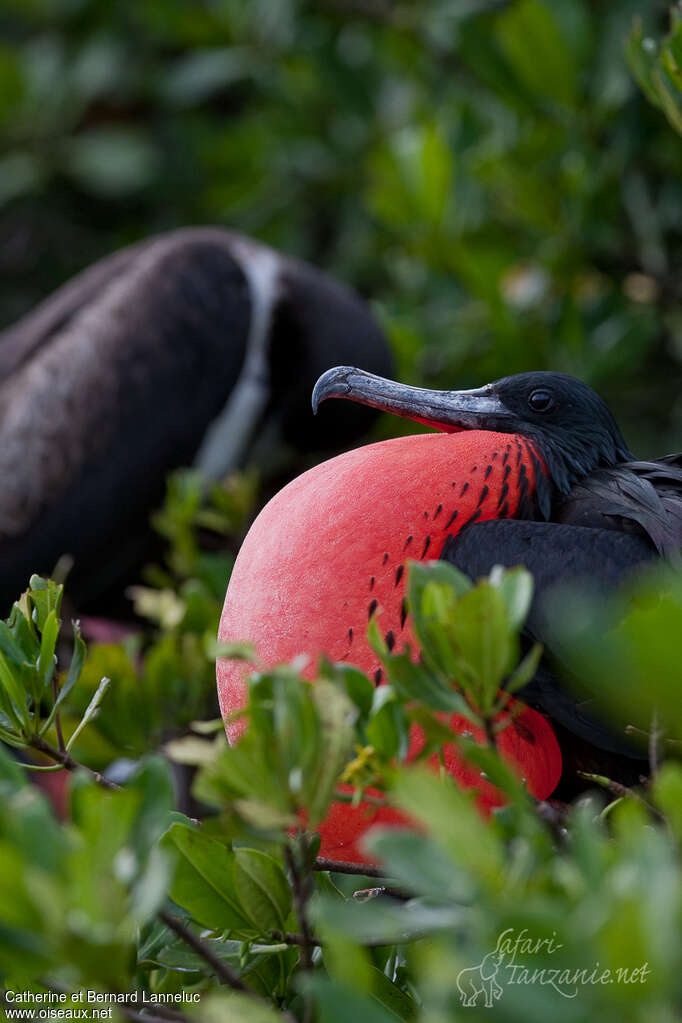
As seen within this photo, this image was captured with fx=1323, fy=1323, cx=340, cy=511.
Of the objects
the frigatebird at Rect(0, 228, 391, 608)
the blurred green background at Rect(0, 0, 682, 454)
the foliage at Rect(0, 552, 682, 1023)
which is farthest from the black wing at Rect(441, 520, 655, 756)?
the frigatebird at Rect(0, 228, 391, 608)

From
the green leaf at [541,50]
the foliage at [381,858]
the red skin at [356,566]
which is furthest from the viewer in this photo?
the green leaf at [541,50]

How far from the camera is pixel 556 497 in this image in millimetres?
1068

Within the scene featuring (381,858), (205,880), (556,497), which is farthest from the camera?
(556,497)

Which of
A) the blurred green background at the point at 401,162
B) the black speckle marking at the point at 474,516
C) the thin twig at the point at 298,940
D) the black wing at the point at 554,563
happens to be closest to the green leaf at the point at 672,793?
the thin twig at the point at 298,940

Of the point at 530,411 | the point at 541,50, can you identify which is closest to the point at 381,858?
the point at 530,411

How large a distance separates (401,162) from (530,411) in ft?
3.45

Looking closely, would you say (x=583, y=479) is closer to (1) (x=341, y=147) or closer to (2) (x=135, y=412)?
(2) (x=135, y=412)

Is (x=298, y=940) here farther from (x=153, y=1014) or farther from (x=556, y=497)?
(x=556, y=497)

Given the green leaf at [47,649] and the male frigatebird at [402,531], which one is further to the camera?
the male frigatebird at [402,531]

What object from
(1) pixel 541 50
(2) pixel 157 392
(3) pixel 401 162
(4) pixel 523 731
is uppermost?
(1) pixel 541 50

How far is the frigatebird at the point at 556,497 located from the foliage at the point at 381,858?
0.47 feet

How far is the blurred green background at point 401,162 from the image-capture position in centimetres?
188

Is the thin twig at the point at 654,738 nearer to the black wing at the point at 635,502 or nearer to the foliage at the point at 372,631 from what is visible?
the foliage at the point at 372,631

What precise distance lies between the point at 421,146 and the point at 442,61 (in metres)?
0.45
